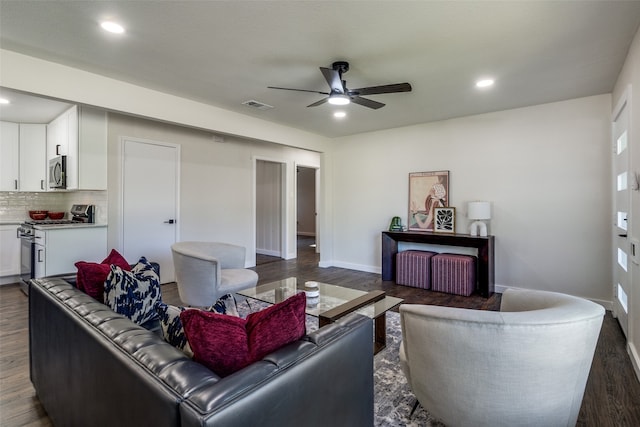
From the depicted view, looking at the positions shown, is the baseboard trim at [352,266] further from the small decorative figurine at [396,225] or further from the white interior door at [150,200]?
the white interior door at [150,200]

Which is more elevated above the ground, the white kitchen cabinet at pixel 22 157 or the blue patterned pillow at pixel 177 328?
the white kitchen cabinet at pixel 22 157

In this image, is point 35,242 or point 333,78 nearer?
point 333,78

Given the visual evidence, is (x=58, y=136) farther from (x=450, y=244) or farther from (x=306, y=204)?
(x=306, y=204)

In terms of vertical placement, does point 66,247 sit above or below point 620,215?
below

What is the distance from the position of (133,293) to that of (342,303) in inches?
62.3

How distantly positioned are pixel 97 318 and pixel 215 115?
342 cm

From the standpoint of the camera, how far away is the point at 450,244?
461cm

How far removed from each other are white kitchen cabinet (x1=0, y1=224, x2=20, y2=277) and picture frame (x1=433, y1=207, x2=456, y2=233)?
6.16 m

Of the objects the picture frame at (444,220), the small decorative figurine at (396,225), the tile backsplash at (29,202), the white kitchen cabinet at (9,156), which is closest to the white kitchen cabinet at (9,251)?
the tile backsplash at (29,202)

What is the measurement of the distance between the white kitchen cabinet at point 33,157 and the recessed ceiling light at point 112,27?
3781 mm

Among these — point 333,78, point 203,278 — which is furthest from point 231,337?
point 333,78

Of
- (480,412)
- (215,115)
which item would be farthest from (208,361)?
(215,115)

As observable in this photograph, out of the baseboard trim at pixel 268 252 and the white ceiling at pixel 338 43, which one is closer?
the white ceiling at pixel 338 43

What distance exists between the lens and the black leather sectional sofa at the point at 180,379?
0.86 metres
